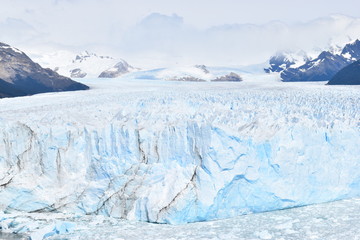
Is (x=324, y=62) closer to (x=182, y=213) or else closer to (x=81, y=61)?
(x=182, y=213)

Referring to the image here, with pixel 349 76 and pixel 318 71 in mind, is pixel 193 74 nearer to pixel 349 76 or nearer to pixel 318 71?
pixel 318 71

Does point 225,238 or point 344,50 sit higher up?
point 344,50

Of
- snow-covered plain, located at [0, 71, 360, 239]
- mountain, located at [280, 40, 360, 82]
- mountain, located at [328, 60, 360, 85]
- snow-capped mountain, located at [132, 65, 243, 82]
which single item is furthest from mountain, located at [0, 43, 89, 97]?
mountain, located at [280, 40, 360, 82]

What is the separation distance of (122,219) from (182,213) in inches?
54.3

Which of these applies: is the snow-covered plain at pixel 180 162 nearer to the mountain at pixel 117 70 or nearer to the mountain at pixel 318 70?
the mountain at pixel 318 70

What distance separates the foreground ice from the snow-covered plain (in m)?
0.31

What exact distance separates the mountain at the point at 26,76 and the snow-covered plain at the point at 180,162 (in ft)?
77.3

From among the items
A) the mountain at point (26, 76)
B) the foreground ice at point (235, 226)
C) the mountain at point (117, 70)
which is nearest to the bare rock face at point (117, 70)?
the mountain at point (117, 70)

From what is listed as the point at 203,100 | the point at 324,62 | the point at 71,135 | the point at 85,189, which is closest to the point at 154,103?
the point at 203,100

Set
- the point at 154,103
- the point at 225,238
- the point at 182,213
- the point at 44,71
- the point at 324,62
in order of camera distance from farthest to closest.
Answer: the point at 324,62 → the point at 44,71 → the point at 154,103 → the point at 182,213 → the point at 225,238

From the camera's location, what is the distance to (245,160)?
10242 millimetres

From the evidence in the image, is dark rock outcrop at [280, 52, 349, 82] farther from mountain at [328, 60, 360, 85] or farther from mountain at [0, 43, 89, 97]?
mountain at [0, 43, 89, 97]

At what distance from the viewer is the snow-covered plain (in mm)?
9898

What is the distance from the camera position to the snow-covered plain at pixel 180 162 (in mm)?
9898
